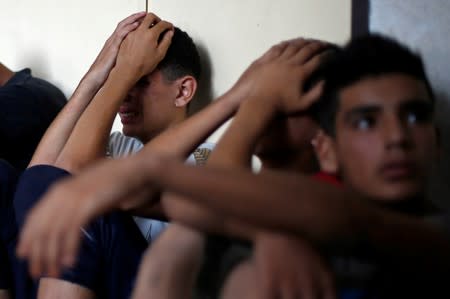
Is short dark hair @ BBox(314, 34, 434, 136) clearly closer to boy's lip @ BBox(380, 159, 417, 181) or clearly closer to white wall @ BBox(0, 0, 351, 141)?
boy's lip @ BBox(380, 159, 417, 181)

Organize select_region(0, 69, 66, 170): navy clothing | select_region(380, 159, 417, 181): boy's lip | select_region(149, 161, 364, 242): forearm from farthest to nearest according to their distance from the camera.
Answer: select_region(0, 69, 66, 170): navy clothing, select_region(380, 159, 417, 181): boy's lip, select_region(149, 161, 364, 242): forearm

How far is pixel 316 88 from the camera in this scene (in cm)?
69

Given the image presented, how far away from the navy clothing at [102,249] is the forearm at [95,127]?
0.10 feet

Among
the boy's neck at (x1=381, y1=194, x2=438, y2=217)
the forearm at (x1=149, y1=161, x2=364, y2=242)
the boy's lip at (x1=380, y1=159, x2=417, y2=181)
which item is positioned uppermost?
the forearm at (x1=149, y1=161, x2=364, y2=242)

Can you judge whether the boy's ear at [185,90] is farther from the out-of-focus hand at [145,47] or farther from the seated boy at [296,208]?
the seated boy at [296,208]

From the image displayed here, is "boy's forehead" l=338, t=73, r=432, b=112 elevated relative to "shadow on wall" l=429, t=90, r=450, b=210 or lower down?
elevated

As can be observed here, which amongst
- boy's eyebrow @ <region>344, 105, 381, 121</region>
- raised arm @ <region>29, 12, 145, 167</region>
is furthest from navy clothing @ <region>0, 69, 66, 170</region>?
boy's eyebrow @ <region>344, 105, 381, 121</region>

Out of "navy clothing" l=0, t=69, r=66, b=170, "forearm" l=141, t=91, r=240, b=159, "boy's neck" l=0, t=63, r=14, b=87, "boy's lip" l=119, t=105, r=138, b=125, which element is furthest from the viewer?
"boy's neck" l=0, t=63, r=14, b=87

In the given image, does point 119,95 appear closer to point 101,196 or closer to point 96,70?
point 96,70

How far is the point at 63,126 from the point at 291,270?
24.7 inches

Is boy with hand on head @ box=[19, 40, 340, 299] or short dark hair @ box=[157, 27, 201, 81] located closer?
boy with hand on head @ box=[19, 40, 340, 299]

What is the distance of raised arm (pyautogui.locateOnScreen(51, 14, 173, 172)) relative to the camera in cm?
96

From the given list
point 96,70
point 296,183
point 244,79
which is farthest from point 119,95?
point 296,183

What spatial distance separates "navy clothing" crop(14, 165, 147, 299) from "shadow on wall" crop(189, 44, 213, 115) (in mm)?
321
